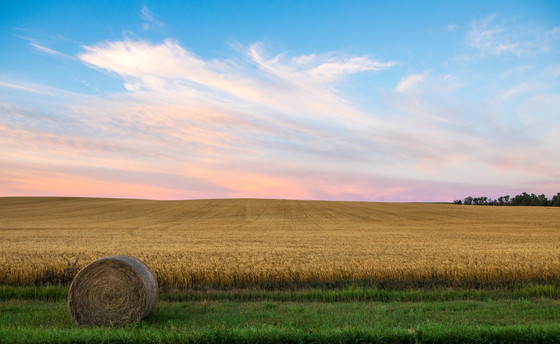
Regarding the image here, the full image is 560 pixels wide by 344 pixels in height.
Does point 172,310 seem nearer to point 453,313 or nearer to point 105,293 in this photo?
point 105,293

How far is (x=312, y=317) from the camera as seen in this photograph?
812 centimetres

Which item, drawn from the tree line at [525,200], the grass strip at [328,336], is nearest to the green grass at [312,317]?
the grass strip at [328,336]

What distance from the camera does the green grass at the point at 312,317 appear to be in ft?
20.5

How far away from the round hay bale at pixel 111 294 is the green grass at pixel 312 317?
1.05ft

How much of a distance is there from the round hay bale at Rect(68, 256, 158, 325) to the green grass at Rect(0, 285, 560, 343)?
0.32m

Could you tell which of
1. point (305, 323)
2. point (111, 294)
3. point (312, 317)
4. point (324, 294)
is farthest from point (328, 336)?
point (111, 294)

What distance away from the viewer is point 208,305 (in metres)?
9.55

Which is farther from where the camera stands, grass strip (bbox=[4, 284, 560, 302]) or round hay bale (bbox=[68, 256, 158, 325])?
grass strip (bbox=[4, 284, 560, 302])

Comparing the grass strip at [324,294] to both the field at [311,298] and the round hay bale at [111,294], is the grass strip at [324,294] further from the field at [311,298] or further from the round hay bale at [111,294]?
the round hay bale at [111,294]

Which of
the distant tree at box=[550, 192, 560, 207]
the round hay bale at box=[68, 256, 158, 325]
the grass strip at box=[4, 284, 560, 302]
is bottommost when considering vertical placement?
the grass strip at box=[4, 284, 560, 302]

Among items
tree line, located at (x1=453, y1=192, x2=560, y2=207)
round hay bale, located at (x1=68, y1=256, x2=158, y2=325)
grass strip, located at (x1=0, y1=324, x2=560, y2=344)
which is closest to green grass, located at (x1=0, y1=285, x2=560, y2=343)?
grass strip, located at (x1=0, y1=324, x2=560, y2=344)

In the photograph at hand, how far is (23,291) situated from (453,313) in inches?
436

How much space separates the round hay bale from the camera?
8594 millimetres

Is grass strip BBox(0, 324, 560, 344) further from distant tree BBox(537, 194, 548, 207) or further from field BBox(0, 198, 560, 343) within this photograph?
distant tree BBox(537, 194, 548, 207)
